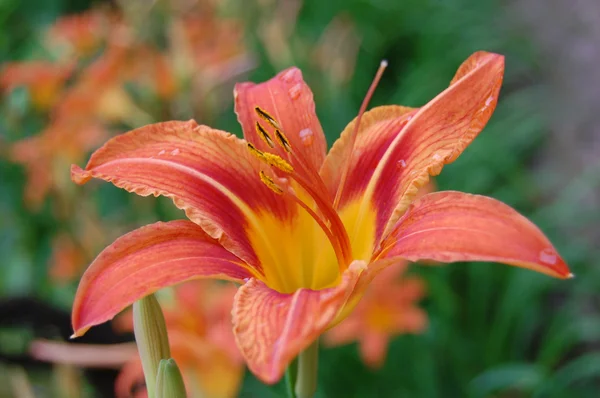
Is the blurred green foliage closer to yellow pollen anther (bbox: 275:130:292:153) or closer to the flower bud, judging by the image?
the flower bud

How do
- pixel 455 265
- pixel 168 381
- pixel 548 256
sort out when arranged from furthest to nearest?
1. pixel 455 265
2. pixel 168 381
3. pixel 548 256

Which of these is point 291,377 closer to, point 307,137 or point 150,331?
point 150,331

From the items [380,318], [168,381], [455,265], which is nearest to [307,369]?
[168,381]

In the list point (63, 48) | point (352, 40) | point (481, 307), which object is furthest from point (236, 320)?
point (352, 40)

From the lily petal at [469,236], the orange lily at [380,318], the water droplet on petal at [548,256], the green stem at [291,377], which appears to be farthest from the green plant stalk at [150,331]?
the orange lily at [380,318]

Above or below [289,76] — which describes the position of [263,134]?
below

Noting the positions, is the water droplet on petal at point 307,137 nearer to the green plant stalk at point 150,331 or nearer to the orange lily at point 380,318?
the green plant stalk at point 150,331

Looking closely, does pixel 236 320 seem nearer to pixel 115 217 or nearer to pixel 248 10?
pixel 115 217

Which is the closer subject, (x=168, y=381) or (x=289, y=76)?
(x=168, y=381)
